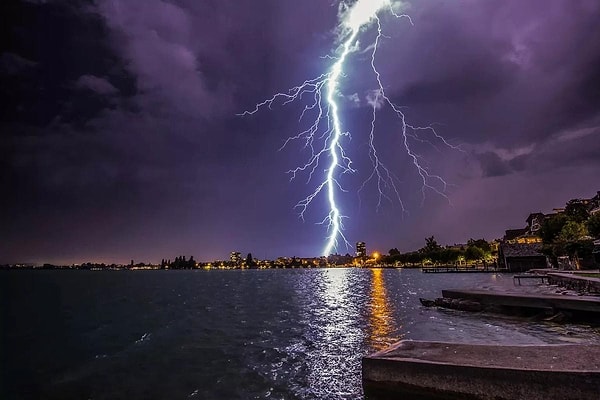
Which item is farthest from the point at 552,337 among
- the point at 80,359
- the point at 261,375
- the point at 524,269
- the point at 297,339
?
the point at 524,269

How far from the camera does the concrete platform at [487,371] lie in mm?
7832

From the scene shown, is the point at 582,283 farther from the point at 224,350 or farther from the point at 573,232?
the point at 573,232

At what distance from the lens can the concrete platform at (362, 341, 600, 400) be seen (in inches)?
308

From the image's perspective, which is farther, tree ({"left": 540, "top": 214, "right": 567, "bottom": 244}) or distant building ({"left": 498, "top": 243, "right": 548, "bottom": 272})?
distant building ({"left": 498, "top": 243, "right": 548, "bottom": 272})

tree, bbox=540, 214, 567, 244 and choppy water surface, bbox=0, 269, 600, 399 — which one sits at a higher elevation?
tree, bbox=540, 214, 567, 244

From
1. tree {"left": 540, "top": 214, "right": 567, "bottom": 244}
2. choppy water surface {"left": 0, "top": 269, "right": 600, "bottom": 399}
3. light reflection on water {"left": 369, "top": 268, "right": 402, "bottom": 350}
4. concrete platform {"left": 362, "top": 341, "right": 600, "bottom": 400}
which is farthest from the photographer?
tree {"left": 540, "top": 214, "right": 567, "bottom": 244}

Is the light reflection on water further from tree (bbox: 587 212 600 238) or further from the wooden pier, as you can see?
tree (bbox: 587 212 600 238)

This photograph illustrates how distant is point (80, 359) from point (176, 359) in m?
6.11

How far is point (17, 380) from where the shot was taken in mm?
17359

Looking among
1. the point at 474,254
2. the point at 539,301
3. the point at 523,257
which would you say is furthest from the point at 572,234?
the point at 474,254

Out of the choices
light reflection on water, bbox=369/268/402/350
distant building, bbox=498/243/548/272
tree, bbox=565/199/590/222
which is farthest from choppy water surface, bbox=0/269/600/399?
distant building, bbox=498/243/548/272

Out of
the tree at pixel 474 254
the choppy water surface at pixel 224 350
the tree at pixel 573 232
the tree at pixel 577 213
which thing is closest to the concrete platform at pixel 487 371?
the choppy water surface at pixel 224 350

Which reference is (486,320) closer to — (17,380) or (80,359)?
(80,359)

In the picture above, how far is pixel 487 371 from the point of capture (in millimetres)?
8539
